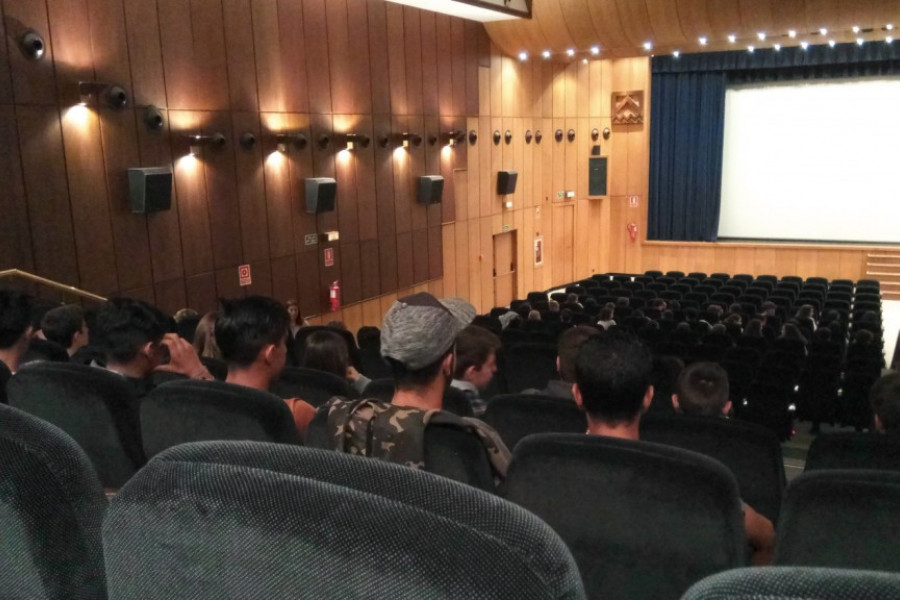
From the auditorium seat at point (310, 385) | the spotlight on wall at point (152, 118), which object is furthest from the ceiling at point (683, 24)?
the auditorium seat at point (310, 385)

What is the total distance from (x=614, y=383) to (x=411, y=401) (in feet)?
2.71

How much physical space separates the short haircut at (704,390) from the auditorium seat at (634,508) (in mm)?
1938

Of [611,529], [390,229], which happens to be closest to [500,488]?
[611,529]

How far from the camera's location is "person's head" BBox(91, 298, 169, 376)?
3.65m

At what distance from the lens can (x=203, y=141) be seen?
996 centimetres

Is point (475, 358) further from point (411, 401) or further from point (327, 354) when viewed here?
point (411, 401)

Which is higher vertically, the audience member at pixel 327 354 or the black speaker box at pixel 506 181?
the black speaker box at pixel 506 181

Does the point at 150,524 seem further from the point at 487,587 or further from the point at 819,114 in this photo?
Answer: the point at 819,114

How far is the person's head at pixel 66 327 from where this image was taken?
484cm

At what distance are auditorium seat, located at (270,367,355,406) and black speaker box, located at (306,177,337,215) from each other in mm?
8022

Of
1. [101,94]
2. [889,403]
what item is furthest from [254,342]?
[101,94]

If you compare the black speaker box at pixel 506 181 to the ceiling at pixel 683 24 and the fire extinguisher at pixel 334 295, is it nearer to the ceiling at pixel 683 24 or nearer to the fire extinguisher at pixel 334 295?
the ceiling at pixel 683 24

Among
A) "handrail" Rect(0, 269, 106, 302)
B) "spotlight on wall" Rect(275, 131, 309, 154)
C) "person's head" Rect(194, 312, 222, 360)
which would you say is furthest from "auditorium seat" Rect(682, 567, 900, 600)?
"spotlight on wall" Rect(275, 131, 309, 154)

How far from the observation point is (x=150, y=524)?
0.72m
